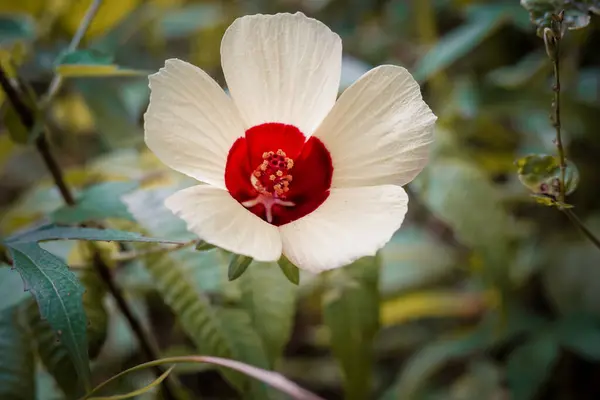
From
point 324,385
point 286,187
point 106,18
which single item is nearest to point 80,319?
point 286,187

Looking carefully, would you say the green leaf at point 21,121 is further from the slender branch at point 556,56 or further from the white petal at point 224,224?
the slender branch at point 556,56

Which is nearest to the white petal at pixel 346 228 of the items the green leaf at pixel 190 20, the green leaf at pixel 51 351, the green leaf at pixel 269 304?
the green leaf at pixel 269 304

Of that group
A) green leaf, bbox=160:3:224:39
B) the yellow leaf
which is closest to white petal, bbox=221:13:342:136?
the yellow leaf

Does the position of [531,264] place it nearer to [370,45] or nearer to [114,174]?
[370,45]

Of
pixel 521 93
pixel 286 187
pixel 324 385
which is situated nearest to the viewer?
pixel 286 187

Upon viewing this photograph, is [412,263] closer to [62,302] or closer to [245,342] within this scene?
[245,342]

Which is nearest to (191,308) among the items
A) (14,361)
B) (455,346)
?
(14,361)
